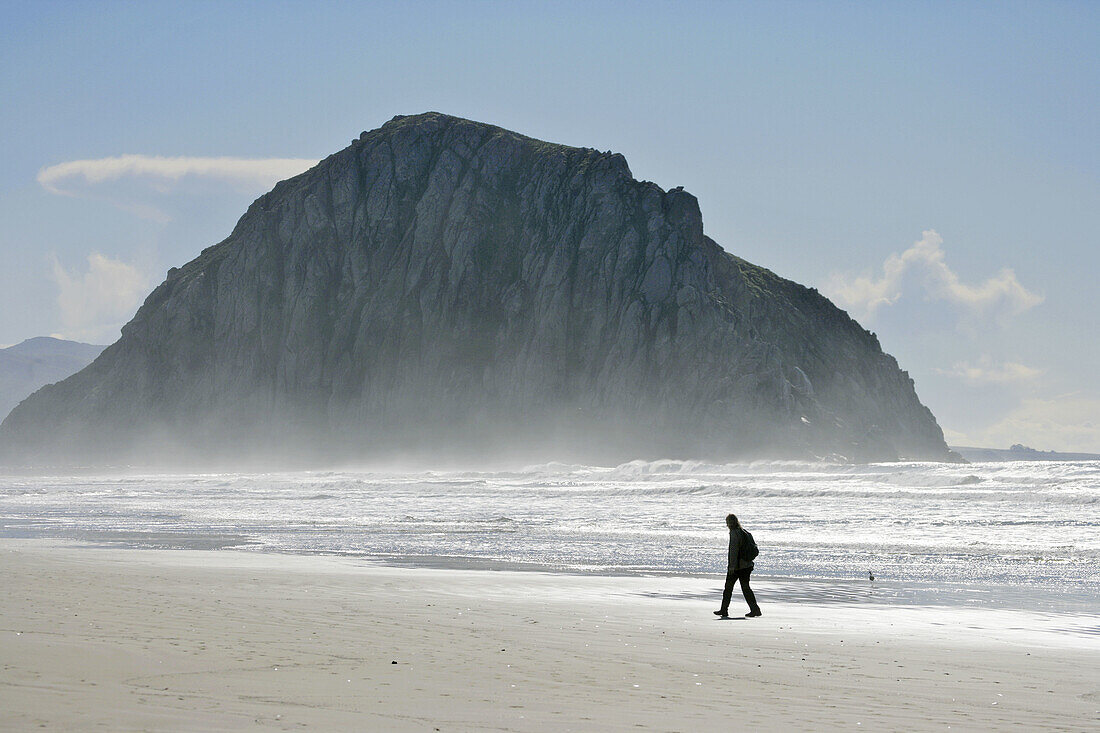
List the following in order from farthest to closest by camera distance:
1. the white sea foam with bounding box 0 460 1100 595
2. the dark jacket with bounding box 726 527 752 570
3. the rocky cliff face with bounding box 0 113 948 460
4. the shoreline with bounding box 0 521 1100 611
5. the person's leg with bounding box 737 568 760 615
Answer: the rocky cliff face with bounding box 0 113 948 460, the white sea foam with bounding box 0 460 1100 595, the shoreline with bounding box 0 521 1100 611, the dark jacket with bounding box 726 527 752 570, the person's leg with bounding box 737 568 760 615

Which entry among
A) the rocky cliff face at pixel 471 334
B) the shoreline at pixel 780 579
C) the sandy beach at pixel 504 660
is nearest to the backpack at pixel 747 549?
the sandy beach at pixel 504 660

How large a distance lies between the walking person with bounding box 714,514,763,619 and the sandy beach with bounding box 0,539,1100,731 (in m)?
0.36

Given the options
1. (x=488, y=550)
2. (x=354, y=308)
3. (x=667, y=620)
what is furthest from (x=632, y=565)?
(x=354, y=308)

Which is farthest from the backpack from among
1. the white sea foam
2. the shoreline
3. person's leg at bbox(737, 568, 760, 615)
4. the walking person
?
the white sea foam

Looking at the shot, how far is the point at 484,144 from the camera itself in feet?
448

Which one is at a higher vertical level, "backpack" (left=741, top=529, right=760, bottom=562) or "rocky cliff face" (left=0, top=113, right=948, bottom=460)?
"rocky cliff face" (left=0, top=113, right=948, bottom=460)

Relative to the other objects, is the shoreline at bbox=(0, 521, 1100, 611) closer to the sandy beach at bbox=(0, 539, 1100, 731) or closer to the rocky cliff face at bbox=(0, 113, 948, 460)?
the sandy beach at bbox=(0, 539, 1100, 731)

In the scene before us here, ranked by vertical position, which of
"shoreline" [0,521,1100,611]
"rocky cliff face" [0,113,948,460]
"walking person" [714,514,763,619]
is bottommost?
"shoreline" [0,521,1100,611]

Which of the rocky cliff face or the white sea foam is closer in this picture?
the white sea foam

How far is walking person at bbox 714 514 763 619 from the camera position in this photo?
43.5 ft

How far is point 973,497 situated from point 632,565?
27.4m

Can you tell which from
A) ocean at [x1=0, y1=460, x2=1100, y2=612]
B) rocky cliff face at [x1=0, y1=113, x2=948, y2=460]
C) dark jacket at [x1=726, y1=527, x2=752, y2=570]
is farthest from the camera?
rocky cliff face at [x1=0, y1=113, x2=948, y2=460]

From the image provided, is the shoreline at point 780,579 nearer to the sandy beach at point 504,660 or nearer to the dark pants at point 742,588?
the sandy beach at point 504,660

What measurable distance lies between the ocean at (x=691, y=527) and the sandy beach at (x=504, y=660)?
379 cm
